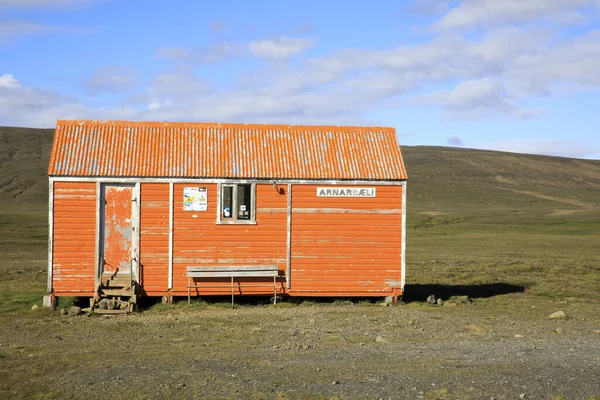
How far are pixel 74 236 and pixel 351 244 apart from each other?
274 inches

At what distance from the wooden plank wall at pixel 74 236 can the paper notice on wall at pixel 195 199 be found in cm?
225

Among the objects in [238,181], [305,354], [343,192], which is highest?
[238,181]

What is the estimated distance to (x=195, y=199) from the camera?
17906 millimetres

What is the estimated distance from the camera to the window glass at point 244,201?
1819 centimetres

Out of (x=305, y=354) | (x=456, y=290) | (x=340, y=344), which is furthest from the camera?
(x=456, y=290)

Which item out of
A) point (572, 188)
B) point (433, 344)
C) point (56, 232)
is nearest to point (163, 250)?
point (56, 232)

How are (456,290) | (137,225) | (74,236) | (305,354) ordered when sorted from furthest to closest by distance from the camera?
1. (456,290)
2. (137,225)
3. (74,236)
4. (305,354)

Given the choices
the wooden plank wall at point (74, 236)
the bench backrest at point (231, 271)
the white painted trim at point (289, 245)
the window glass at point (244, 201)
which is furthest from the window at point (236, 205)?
the wooden plank wall at point (74, 236)

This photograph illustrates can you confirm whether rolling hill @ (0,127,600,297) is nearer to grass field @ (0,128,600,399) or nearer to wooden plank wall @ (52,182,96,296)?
grass field @ (0,128,600,399)

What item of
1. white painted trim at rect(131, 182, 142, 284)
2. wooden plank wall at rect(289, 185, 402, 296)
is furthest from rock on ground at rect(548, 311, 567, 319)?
white painted trim at rect(131, 182, 142, 284)

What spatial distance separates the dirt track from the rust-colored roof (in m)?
3.53

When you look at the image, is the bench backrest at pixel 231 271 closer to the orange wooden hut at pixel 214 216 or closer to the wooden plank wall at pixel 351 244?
the orange wooden hut at pixel 214 216

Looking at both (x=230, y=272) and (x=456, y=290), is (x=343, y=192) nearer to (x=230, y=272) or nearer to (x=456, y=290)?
(x=230, y=272)

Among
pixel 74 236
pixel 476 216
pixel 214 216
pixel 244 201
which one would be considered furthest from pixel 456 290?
pixel 476 216
